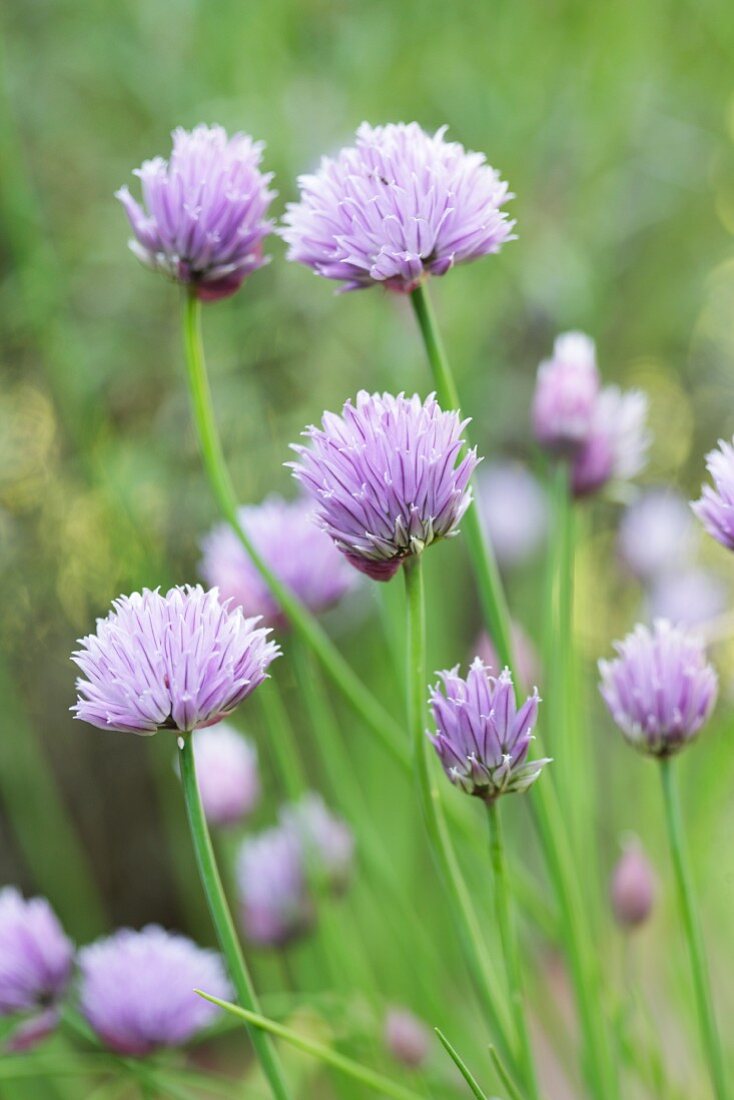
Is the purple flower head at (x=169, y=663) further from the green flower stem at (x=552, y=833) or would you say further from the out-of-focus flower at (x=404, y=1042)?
the out-of-focus flower at (x=404, y=1042)

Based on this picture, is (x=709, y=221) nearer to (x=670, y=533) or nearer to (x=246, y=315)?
(x=246, y=315)

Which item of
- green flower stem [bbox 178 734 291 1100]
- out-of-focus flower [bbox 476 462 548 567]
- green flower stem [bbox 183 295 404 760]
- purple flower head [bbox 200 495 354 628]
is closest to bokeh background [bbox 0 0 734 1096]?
out-of-focus flower [bbox 476 462 548 567]

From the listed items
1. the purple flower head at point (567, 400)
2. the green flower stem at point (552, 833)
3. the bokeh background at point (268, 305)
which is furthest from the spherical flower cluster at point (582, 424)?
the bokeh background at point (268, 305)

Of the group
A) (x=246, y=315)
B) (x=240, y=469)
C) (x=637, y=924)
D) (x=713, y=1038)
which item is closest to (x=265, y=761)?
(x=240, y=469)

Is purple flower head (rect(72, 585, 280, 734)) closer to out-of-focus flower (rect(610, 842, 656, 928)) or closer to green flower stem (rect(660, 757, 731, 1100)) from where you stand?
green flower stem (rect(660, 757, 731, 1100))

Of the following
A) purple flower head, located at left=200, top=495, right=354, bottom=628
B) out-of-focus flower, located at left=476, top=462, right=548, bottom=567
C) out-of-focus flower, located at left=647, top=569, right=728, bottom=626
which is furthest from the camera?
out-of-focus flower, located at left=476, top=462, right=548, bottom=567

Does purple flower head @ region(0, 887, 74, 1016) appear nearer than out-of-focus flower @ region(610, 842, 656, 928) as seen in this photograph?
Yes

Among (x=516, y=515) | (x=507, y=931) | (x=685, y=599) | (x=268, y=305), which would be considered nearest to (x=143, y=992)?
(x=507, y=931)
